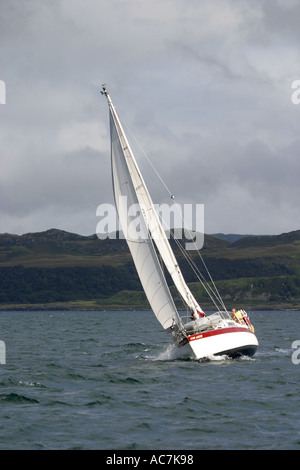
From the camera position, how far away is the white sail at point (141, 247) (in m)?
39.2

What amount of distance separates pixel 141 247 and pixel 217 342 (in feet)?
21.5

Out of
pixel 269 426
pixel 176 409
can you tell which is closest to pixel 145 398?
pixel 176 409

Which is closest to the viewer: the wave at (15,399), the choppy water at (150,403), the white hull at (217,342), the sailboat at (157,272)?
the choppy water at (150,403)

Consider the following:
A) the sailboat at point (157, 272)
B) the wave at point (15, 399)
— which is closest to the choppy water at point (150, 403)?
the wave at point (15, 399)

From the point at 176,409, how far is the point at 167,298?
13.3 m

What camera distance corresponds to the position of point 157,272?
3919 centimetres

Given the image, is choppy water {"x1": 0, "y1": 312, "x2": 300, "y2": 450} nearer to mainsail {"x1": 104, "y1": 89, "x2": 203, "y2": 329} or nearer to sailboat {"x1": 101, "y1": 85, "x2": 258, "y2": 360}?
sailboat {"x1": 101, "y1": 85, "x2": 258, "y2": 360}

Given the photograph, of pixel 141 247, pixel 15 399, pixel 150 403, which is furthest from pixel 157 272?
pixel 15 399

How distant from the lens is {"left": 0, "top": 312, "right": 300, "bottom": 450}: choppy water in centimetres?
2181

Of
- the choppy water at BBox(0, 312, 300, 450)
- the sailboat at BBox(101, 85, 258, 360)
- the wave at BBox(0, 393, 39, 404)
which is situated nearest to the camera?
the choppy water at BBox(0, 312, 300, 450)

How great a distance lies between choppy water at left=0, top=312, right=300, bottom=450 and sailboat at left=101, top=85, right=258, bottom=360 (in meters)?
1.12

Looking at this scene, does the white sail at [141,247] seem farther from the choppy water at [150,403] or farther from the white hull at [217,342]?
the choppy water at [150,403]

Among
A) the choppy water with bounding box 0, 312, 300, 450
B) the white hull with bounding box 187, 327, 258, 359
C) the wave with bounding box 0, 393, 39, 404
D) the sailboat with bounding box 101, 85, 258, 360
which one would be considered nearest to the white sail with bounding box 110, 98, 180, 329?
the sailboat with bounding box 101, 85, 258, 360

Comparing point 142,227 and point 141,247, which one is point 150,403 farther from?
point 142,227
